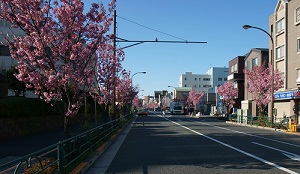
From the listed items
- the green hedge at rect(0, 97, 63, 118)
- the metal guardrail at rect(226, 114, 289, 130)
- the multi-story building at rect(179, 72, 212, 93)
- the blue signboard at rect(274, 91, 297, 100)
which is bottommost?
the metal guardrail at rect(226, 114, 289, 130)

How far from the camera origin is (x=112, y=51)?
24.4 m

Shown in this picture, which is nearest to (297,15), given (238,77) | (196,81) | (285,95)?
(285,95)

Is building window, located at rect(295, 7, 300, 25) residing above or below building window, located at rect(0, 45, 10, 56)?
above

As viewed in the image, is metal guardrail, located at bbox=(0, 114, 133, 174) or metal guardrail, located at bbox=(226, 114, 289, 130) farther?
metal guardrail, located at bbox=(226, 114, 289, 130)

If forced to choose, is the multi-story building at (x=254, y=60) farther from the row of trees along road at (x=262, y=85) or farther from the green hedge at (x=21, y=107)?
the green hedge at (x=21, y=107)

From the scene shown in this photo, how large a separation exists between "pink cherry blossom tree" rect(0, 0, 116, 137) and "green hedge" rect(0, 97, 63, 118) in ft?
21.3

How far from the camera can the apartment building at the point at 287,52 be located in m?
37.9

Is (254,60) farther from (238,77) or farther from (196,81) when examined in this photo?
(196,81)

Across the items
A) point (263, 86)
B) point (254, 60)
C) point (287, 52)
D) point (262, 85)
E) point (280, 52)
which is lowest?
point (263, 86)

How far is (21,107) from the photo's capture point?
1934cm

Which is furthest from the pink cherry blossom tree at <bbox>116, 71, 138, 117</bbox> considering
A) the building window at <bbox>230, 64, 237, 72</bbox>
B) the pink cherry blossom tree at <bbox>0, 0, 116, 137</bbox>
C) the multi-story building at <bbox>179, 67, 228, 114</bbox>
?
the multi-story building at <bbox>179, 67, 228, 114</bbox>

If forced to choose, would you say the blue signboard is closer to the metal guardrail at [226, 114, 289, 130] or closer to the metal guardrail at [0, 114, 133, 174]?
the metal guardrail at [226, 114, 289, 130]

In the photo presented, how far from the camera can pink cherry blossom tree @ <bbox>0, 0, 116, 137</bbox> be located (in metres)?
9.48

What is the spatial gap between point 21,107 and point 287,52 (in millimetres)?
31814
